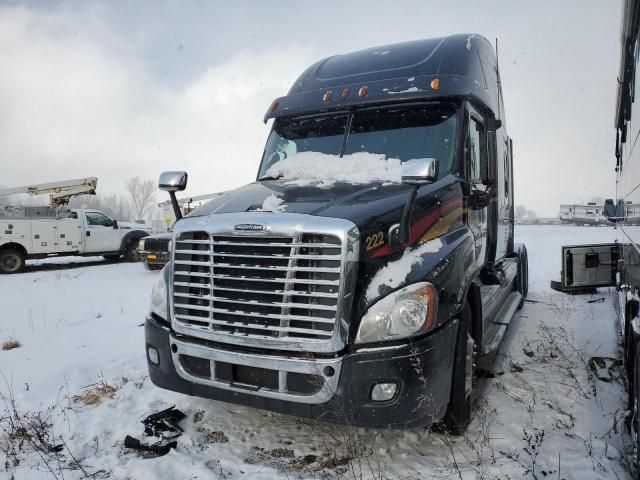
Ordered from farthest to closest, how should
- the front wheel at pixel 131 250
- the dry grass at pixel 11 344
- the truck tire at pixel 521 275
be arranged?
the front wheel at pixel 131 250
the truck tire at pixel 521 275
the dry grass at pixel 11 344

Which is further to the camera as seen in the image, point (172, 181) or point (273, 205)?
point (172, 181)

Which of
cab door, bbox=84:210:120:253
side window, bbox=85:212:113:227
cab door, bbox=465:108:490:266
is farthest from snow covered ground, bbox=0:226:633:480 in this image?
side window, bbox=85:212:113:227

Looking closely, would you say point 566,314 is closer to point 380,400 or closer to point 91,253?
point 380,400

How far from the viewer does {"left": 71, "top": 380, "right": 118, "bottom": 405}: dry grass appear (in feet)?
13.5

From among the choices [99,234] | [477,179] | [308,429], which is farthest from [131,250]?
[477,179]

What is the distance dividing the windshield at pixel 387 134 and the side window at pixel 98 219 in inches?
589

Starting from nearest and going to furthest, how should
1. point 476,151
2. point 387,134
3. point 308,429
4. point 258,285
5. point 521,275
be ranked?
point 258,285
point 308,429
point 387,134
point 476,151
point 521,275

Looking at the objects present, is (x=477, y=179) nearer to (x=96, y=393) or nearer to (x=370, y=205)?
(x=370, y=205)

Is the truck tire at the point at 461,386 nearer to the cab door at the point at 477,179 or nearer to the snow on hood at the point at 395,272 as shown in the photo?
the snow on hood at the point at 395,272

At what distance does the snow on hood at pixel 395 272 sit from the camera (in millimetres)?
2768

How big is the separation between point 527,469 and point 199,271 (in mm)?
2582

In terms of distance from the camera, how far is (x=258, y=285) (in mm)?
2934

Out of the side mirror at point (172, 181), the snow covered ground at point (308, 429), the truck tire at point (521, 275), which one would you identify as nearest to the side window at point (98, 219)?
the snow covered ground at point (308, 429)

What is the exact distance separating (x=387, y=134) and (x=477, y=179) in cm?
104
